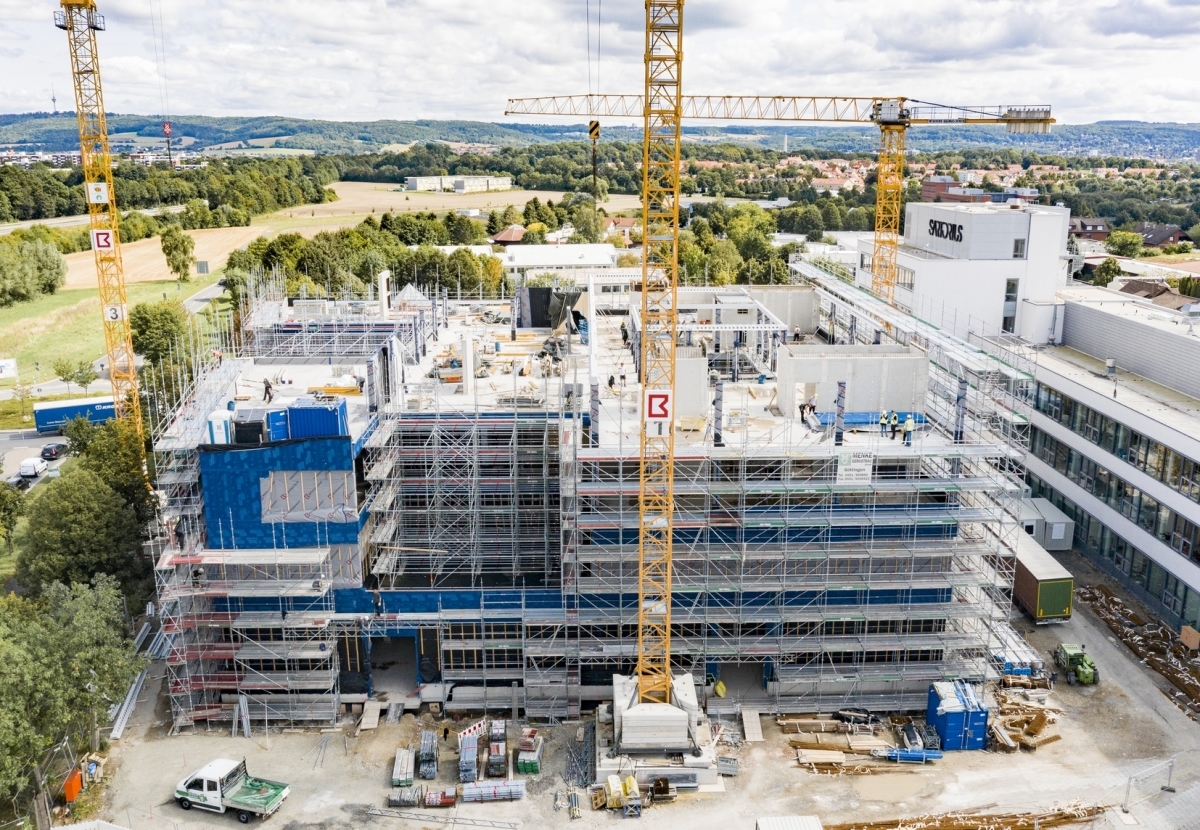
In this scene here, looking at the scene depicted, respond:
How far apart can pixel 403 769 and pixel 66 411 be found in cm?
4861

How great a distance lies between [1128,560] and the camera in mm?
45750

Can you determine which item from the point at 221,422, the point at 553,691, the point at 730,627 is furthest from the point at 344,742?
the point at 730,627

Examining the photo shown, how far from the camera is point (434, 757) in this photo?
109 feet

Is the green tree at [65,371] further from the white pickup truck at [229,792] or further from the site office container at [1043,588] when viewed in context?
the site office container at [1043,588]

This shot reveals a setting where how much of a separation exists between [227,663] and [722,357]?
2479 cm

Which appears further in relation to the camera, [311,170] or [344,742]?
[311,170]

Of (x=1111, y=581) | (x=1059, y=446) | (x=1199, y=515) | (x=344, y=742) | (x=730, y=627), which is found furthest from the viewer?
(x=1059, y=446)

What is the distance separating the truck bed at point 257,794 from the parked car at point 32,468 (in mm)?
36086

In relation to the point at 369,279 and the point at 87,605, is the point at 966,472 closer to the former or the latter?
the point at 87,605

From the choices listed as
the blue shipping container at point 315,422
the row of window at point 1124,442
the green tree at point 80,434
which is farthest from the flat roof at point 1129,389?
the green tree at point 80,434

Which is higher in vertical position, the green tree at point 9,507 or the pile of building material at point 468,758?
the green tree at point 9,507

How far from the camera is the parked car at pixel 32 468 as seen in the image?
59562mm

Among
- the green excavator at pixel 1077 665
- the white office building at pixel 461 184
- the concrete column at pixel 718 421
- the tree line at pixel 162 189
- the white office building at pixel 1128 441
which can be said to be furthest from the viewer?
the white office building at pixel 461 184

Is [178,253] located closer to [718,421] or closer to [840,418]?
[718,421]
